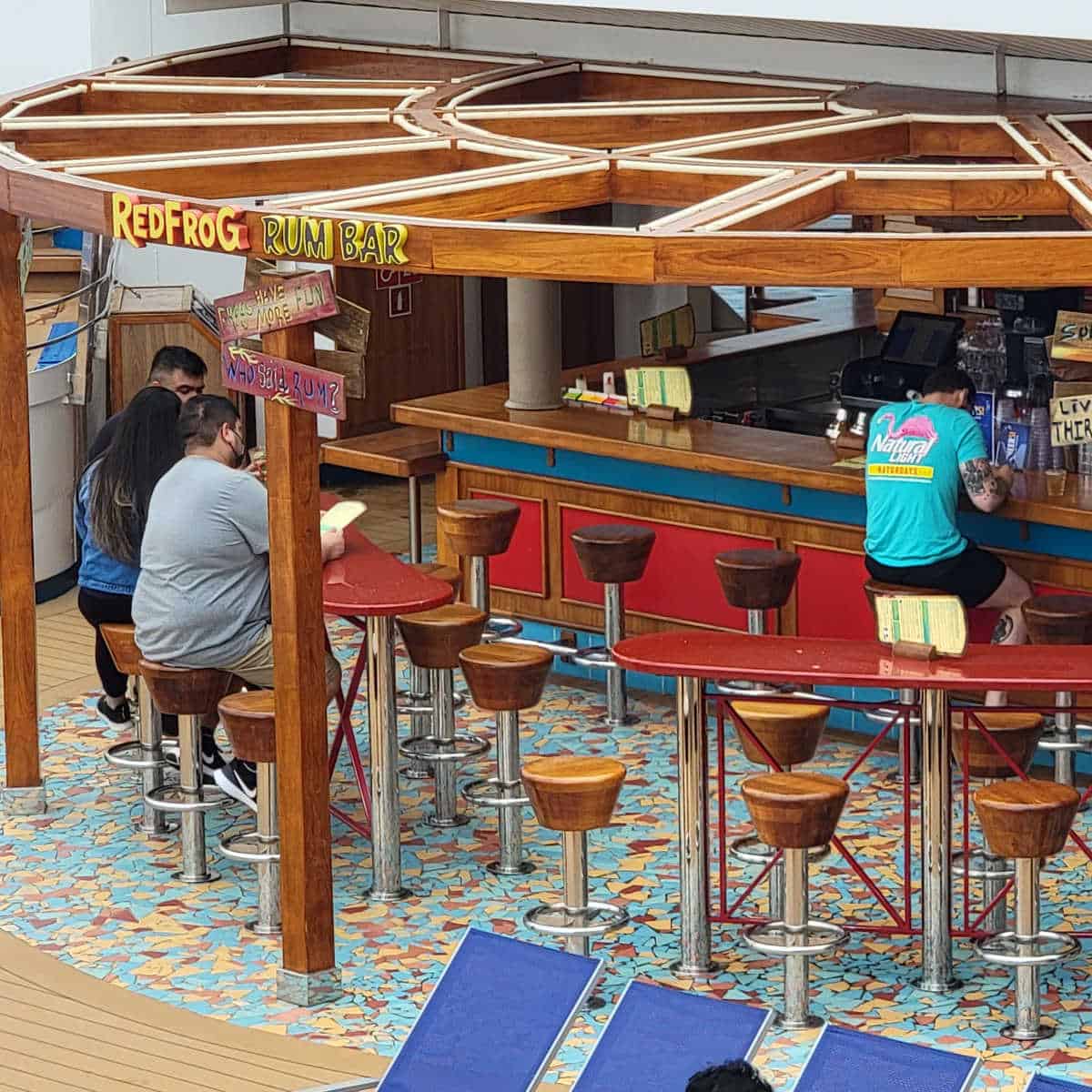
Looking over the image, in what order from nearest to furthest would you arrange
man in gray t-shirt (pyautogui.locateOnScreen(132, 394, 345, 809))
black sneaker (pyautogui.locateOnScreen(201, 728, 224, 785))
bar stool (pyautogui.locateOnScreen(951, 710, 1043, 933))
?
bar stool (pyautogui.locateOnScreen(951, 710, 1043, 933)), man in gray t-shirt (pyautogui.locateOnScreen(132, 394, 345, 809)), black sneaker (pyautogui.locateOnScreen(201, 728, 224, 785))

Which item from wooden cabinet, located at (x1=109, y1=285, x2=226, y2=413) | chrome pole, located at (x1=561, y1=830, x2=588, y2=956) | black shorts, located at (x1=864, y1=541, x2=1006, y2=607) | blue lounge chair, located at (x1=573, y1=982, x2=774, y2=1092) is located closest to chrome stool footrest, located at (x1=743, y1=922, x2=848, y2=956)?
chrome pole, located at (x1=561, y1=830, x2=588, y2=956)

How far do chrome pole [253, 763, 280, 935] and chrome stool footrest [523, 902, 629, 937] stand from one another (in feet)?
3.08

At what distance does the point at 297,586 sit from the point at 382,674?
0.95m

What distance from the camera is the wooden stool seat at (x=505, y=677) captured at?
8.28 metres

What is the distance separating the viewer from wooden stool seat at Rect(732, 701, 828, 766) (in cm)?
768

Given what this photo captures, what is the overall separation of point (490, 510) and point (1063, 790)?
11.2 ft

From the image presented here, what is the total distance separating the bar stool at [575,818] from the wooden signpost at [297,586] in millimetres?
690

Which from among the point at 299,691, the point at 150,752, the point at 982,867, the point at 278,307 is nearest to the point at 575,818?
the point at 299,691

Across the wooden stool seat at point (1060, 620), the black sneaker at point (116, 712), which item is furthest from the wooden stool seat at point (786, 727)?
the black sneaker at point (116, 712)

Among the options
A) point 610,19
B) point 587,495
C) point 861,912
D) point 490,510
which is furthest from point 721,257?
point 610,19

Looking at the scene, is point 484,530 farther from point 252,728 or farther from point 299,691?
point 299,691

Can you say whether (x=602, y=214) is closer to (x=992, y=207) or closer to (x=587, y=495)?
(x=587, y=495)

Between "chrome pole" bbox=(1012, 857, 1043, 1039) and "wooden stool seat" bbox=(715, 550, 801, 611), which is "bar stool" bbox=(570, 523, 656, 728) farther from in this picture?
"chrome pole" bbox=(1012, 857, 1043, 1039)

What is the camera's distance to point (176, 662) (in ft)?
27.5
